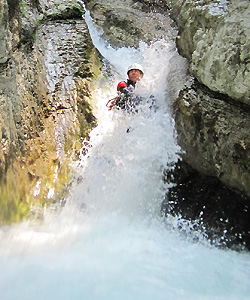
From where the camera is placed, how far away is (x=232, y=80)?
3.22 meters

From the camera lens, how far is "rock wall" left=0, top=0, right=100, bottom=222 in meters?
3.35

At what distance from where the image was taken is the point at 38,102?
4.09m

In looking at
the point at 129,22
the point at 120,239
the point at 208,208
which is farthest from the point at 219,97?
the point at 129,22

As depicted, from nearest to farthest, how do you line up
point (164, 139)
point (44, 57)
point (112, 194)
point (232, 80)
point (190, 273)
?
point (190, 273), point (232, 80), point (112, 194), point (164, 139), point (44, 57)

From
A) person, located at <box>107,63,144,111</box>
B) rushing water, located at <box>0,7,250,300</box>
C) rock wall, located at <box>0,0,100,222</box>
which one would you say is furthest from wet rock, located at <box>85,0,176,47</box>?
person, located at <box>107,63,144,111</box>

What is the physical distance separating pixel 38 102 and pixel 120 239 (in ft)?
8.31

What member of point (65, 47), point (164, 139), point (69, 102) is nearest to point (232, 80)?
point (164, 139)

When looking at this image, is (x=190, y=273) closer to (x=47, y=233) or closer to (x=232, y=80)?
(x=47, y=233)

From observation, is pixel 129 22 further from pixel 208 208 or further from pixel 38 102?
pixel 208 208

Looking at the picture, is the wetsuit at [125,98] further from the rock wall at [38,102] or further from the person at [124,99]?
the rock wall at [38,102]

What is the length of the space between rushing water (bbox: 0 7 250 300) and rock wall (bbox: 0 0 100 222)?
11.4 inches

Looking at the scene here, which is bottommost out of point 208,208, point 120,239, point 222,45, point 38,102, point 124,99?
point 208,208

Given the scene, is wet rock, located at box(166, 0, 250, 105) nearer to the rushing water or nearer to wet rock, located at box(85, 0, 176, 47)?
the rushing water

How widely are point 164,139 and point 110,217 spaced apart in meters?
1.64
